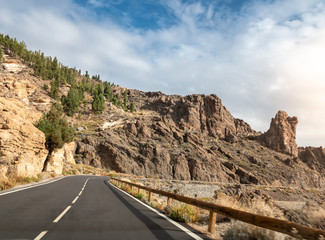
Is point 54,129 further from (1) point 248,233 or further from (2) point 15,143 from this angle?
(1) point 248,233

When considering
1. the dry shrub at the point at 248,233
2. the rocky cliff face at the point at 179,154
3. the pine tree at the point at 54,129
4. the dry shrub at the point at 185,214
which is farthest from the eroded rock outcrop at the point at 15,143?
the rocky cliff face at the point at 179,154

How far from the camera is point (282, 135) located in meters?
133

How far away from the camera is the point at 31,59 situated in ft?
408

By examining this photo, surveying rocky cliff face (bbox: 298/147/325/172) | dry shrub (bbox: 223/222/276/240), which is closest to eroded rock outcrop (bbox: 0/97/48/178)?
dry shrub (bbox: 223/222/276/240)

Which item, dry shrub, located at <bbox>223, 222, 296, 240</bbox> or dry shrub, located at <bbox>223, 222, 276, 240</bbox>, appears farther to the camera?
dry shrub, located at <bbox>223, 222, 276, 240</bbox>

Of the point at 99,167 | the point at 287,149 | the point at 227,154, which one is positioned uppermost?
the point at 287,149

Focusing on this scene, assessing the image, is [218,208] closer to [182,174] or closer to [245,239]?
[245,239]

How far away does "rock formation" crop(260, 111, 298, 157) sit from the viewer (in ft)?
431

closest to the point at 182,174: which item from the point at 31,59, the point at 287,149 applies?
the point at 287,149

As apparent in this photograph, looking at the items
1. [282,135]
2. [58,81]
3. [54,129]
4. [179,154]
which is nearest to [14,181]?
[54,129]

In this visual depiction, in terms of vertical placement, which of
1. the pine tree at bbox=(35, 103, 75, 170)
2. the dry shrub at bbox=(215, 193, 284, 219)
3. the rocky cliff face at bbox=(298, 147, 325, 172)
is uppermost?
the rocky cliff face at bbox=(298, 147, 325, 172)

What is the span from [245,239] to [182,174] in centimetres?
7420

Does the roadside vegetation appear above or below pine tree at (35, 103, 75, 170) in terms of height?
above

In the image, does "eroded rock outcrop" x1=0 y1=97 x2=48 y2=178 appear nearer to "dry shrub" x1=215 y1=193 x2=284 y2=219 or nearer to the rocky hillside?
the rocky hillside
